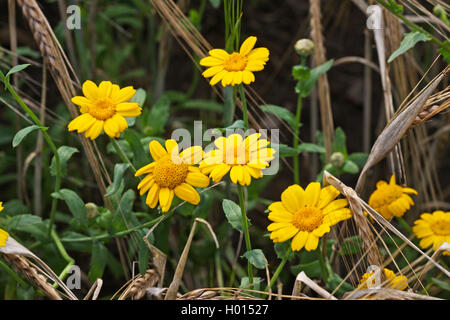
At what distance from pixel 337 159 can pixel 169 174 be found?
0.45m

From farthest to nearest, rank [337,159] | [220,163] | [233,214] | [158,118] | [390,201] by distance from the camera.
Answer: [158,118]
[337,159]
[390,201]
[233,214]
[220,163]

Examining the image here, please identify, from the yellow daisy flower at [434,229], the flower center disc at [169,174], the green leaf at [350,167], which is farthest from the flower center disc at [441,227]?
the flower center disc at [169,174]

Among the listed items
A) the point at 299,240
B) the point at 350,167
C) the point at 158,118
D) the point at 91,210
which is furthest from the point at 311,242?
the point at 158,118

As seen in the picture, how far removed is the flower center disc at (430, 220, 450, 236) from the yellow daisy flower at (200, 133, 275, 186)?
0.46m

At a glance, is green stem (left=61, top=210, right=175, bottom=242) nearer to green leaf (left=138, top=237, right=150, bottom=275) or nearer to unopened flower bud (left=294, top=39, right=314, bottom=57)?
green leaf (left=138, top=237, right=150, bottom=275)

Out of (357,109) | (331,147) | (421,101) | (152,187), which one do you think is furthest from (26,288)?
(357,109)

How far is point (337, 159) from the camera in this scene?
1.24 meters

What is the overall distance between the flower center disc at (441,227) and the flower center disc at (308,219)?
33cm

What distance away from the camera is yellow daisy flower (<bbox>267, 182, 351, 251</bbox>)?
0.94 meters

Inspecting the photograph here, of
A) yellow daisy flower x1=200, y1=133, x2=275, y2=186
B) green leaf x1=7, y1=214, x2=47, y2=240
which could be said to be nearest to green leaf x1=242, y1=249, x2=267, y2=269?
yellow daisy flower x1=200, y1=133, x2=275, y2=186

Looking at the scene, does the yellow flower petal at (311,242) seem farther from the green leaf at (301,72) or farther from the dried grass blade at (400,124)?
the green leaf at (301,72)

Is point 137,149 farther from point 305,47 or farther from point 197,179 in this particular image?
point 305,47

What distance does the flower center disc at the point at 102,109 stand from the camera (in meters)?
0.97

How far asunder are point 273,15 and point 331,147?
3.01 feet
